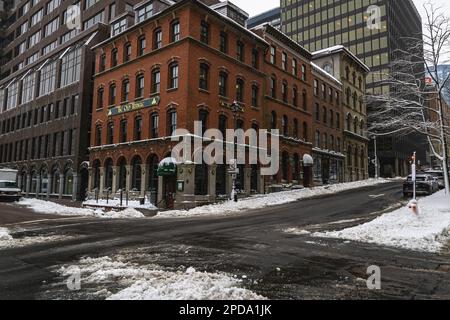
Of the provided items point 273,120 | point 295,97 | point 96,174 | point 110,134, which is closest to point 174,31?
point 110,134

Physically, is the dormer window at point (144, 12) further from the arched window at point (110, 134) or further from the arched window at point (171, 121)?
the arched window at point (171, 121)

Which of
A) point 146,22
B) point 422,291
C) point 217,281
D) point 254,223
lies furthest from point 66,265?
point 146,22

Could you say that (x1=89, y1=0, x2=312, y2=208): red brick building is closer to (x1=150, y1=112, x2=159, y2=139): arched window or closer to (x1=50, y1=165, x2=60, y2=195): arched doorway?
(x1=150, y1=112, x2=159, y2=139): arched window

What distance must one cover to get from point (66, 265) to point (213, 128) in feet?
66.6

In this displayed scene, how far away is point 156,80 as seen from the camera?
92.4ft

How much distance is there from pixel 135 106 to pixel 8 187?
591 inches

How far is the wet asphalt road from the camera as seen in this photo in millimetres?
5668

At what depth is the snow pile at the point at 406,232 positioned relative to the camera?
32.4 ft

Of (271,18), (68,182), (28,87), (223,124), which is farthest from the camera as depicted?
(271,18)

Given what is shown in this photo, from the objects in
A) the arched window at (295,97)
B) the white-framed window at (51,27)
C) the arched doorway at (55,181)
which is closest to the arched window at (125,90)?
the arched doorway at (55,181)

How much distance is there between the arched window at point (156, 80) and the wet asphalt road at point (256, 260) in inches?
664

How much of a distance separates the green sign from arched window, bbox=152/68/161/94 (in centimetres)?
89

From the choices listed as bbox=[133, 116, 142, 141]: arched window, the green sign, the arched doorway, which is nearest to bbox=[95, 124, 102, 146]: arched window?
the green sign

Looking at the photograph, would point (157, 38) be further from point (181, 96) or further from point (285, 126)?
point (285, 126)
